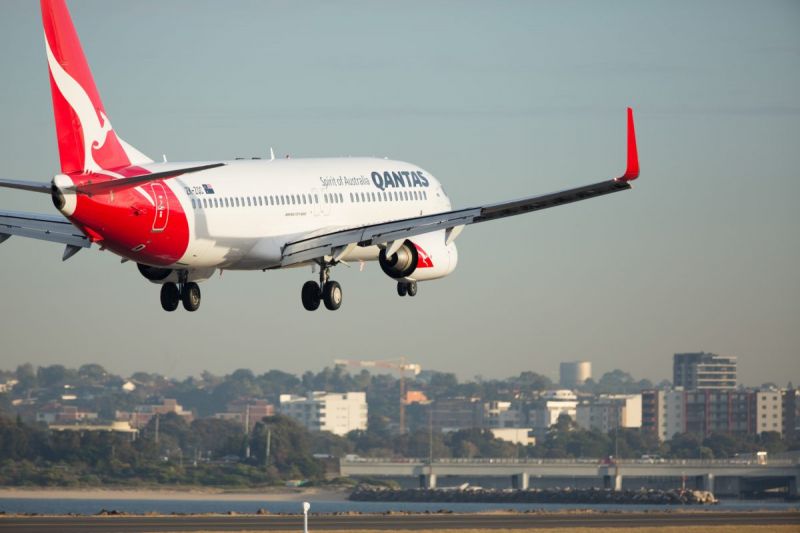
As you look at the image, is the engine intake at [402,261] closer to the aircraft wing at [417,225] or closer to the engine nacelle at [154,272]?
the aircraft wing at [417,225]

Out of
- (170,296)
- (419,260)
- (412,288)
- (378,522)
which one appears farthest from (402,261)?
(378,522)

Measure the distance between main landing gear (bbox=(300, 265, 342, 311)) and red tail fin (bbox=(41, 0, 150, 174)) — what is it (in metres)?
13.4

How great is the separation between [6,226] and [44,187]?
10.7 metres

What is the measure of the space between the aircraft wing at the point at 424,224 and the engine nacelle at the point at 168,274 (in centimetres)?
368

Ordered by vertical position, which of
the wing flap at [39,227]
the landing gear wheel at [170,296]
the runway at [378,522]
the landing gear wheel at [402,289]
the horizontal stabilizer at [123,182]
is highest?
the horizontal stabilizer at [123,182]

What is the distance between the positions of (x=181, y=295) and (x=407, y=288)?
1098cm

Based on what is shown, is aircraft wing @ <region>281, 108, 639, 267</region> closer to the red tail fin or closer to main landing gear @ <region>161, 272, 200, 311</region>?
main landing gear @ <region>161, 272, 200, 311</region>

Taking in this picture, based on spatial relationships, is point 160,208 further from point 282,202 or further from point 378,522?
point 378,522

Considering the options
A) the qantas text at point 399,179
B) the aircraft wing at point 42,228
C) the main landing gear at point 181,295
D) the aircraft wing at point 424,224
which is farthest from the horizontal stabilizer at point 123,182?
the qantas text at point 399,179

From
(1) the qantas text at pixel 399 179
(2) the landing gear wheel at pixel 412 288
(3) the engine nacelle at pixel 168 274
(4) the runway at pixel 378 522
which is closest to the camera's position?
→ (3) the engine nacelle at pixel 168 274

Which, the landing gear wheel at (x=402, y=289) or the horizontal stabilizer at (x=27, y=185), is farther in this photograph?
the landing gear wheel at (x=402, y=289)

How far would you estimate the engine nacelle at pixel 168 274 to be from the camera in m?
75.3

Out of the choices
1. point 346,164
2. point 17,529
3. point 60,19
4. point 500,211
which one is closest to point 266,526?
point 17,529

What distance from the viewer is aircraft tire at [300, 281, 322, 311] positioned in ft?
260
